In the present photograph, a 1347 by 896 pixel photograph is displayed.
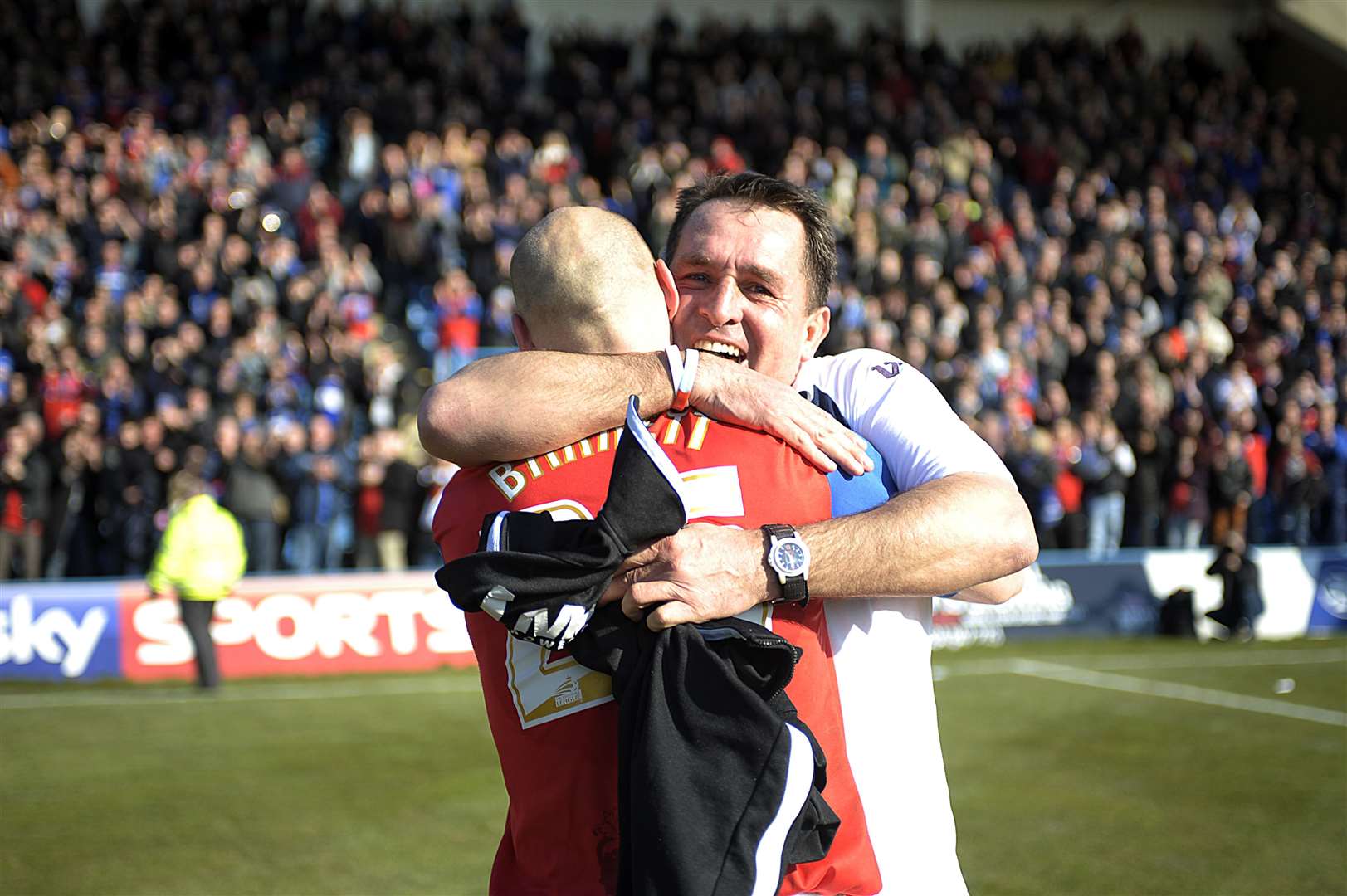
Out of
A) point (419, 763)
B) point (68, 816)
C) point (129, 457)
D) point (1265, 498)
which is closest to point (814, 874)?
point (68, 816)

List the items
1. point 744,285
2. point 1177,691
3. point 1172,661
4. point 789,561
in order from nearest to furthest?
point 789,561 → point 744,285 → point 1177,691 → point 1172,661

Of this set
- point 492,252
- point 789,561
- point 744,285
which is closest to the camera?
point 789,561

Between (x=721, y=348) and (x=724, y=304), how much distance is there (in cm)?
8

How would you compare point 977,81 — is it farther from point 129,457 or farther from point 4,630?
point 4,630

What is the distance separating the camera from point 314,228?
18.2 m

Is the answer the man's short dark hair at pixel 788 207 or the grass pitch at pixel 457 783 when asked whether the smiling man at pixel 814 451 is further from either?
the grass pitch at pixel 457 783

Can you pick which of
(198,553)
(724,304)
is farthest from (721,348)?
(198,553)

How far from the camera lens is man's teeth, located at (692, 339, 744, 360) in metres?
2.37

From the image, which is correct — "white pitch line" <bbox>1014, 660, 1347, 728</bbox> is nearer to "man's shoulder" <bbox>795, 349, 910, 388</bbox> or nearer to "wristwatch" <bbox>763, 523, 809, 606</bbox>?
"man's shoulder" <bbox>795, 349, 910, 388</bbox>

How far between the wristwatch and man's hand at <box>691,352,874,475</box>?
159 mm

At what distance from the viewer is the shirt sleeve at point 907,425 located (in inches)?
87.7

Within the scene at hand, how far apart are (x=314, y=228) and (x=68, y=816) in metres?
11.4

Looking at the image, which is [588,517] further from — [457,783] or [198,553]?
[198,553]

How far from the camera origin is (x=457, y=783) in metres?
9.06
